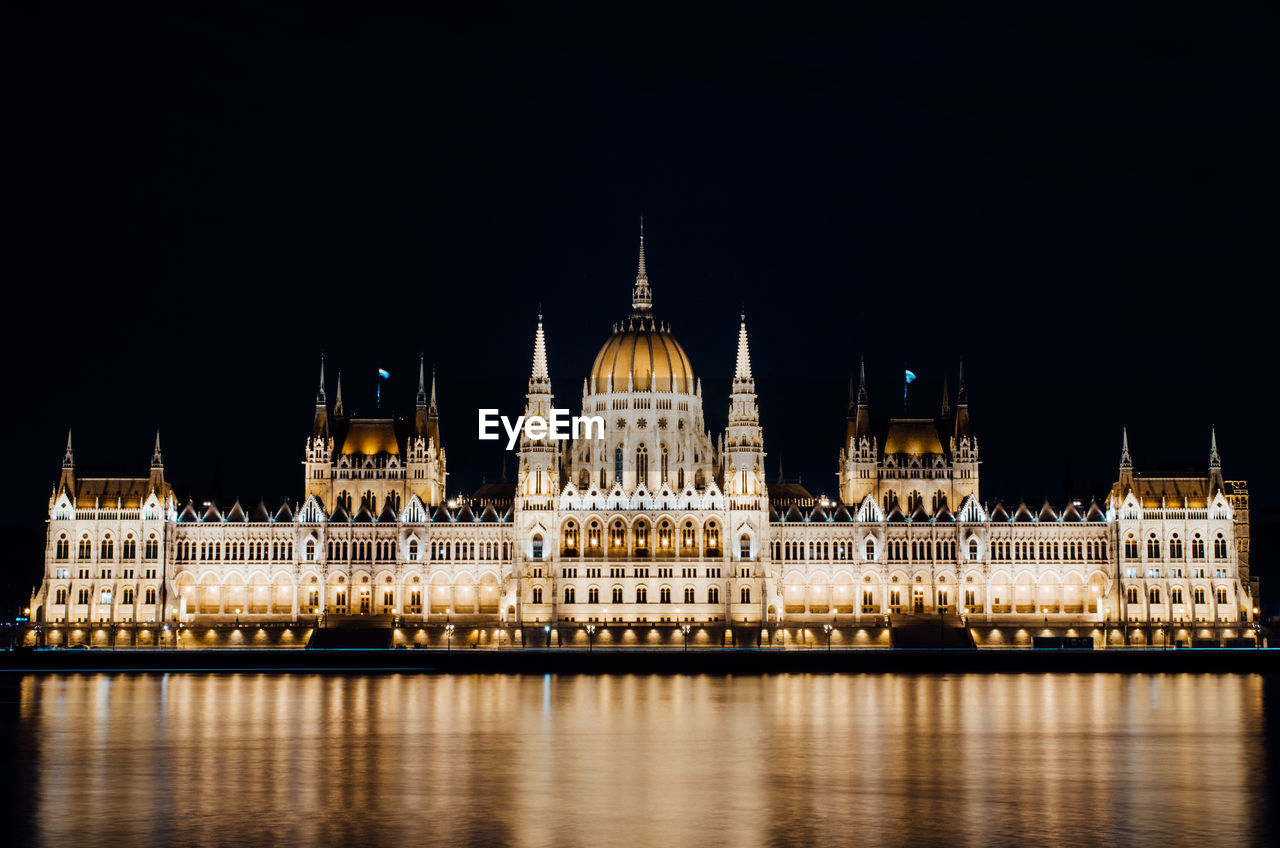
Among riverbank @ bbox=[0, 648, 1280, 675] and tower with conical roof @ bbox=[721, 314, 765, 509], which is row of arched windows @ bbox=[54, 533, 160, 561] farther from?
tower with conical roof @ bbox=[721, 314, 765, 509]

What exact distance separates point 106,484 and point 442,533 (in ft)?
80.2

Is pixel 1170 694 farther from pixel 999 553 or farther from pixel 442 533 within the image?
pixel 442 533

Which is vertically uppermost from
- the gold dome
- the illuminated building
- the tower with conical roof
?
the gold dome

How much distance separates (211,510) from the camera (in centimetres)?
12850

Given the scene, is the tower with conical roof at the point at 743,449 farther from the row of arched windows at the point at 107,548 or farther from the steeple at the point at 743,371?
the row of arched windows at the point at 107,548

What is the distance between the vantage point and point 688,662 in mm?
107188

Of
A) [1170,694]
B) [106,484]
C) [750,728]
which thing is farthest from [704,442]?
[750,728]

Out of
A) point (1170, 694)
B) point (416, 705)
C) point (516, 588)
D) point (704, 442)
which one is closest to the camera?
point (416, 705)

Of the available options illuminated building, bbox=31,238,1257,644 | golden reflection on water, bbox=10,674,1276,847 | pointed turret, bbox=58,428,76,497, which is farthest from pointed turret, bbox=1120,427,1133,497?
pointed turret, bbox=58,428,76,497

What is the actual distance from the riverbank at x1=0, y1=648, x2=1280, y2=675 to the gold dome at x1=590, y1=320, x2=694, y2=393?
30.4 meters

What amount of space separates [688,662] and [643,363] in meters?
34.6

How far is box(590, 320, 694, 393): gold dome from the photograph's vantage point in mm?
135875

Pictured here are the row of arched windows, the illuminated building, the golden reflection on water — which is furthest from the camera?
the row of arched windows

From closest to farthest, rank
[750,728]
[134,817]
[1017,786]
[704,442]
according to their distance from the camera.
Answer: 1. [134,817]
2. [1017,786]
3. [750,728]
4. [704,442]
